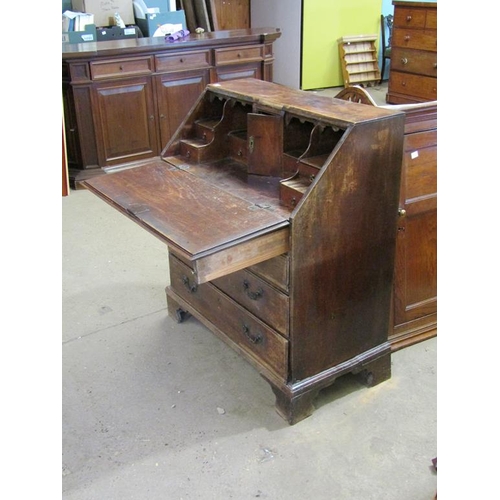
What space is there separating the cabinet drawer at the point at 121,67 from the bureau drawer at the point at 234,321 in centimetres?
202

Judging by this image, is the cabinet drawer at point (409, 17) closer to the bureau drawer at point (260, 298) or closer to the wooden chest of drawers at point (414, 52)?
the wooden chest of drawers at point (414, 52)

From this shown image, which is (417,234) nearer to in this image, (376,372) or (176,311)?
(376,372)

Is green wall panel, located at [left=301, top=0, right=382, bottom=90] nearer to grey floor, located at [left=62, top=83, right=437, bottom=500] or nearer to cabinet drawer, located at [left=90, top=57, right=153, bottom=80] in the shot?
cabinet drawer, located at [left=90, top=57, right=153, bottom=80]

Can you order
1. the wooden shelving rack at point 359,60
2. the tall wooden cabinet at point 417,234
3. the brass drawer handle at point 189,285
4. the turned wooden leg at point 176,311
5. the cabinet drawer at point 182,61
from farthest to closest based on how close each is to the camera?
the wooden shelving rack at point 359,60 → the cabinet drawer at point 182,61 → the turned wooden leg at point 176,311 → the brass drawer handle at point 189,285 → the tall wooden cabinet at point 417,234

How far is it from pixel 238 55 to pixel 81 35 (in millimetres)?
1158

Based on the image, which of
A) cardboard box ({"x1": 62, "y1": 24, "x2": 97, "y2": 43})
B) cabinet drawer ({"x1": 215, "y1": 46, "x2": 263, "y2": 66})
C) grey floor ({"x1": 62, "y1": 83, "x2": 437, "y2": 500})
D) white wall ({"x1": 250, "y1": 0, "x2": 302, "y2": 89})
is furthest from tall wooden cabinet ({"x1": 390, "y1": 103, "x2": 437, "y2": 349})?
white wall ({"x1": 250, "y1": 0, "x2": 302, "y2": 89})

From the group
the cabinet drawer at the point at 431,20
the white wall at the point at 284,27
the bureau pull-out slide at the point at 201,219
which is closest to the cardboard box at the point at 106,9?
the white wall at the point at 284,27

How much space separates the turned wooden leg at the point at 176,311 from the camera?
265cm

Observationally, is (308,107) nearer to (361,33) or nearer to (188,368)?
(188,368)

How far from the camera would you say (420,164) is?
2.18 metres

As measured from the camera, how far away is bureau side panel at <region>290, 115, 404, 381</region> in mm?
1798

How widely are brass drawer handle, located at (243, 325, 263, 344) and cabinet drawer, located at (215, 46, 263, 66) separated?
2.95 m

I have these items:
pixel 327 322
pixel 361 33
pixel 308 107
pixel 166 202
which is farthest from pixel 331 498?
pixel 361 33

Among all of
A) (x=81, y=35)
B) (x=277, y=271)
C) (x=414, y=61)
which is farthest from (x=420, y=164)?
(x=414, y=61)
